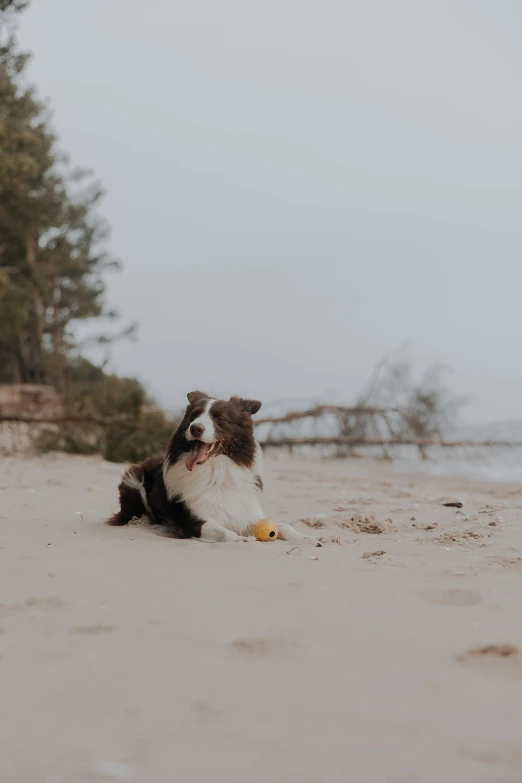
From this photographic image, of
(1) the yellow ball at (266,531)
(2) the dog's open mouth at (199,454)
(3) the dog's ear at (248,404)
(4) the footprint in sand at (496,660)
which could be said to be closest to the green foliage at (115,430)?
(3) the dog's ear at (248,404)

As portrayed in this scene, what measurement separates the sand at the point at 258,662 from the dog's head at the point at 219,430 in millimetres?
756

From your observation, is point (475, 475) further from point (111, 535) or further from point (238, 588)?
point (238, 588)

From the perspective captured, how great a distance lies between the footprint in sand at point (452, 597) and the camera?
3465 mm

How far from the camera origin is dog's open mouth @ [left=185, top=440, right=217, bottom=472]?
5480 millimetres

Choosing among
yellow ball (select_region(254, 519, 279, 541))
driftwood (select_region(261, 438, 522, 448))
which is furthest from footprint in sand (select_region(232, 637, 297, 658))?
driftwood (select_region(261, 438, 522, 448))

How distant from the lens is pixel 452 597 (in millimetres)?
3537

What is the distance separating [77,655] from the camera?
2775 millimetres

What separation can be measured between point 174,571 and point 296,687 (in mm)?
1650

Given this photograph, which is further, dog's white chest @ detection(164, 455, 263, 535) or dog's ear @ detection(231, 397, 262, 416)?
dog's ear @ detection(231, 397, 262, 416)

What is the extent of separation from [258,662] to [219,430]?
9.74 ft

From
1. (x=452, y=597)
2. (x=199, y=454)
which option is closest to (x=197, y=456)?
(x=199, y=454)

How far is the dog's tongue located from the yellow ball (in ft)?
2.03

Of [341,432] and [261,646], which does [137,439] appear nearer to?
[341,432]

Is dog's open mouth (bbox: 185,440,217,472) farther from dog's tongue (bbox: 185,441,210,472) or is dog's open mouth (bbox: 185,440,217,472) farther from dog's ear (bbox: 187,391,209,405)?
dog's ear (bbox: 187,391,209,405)
